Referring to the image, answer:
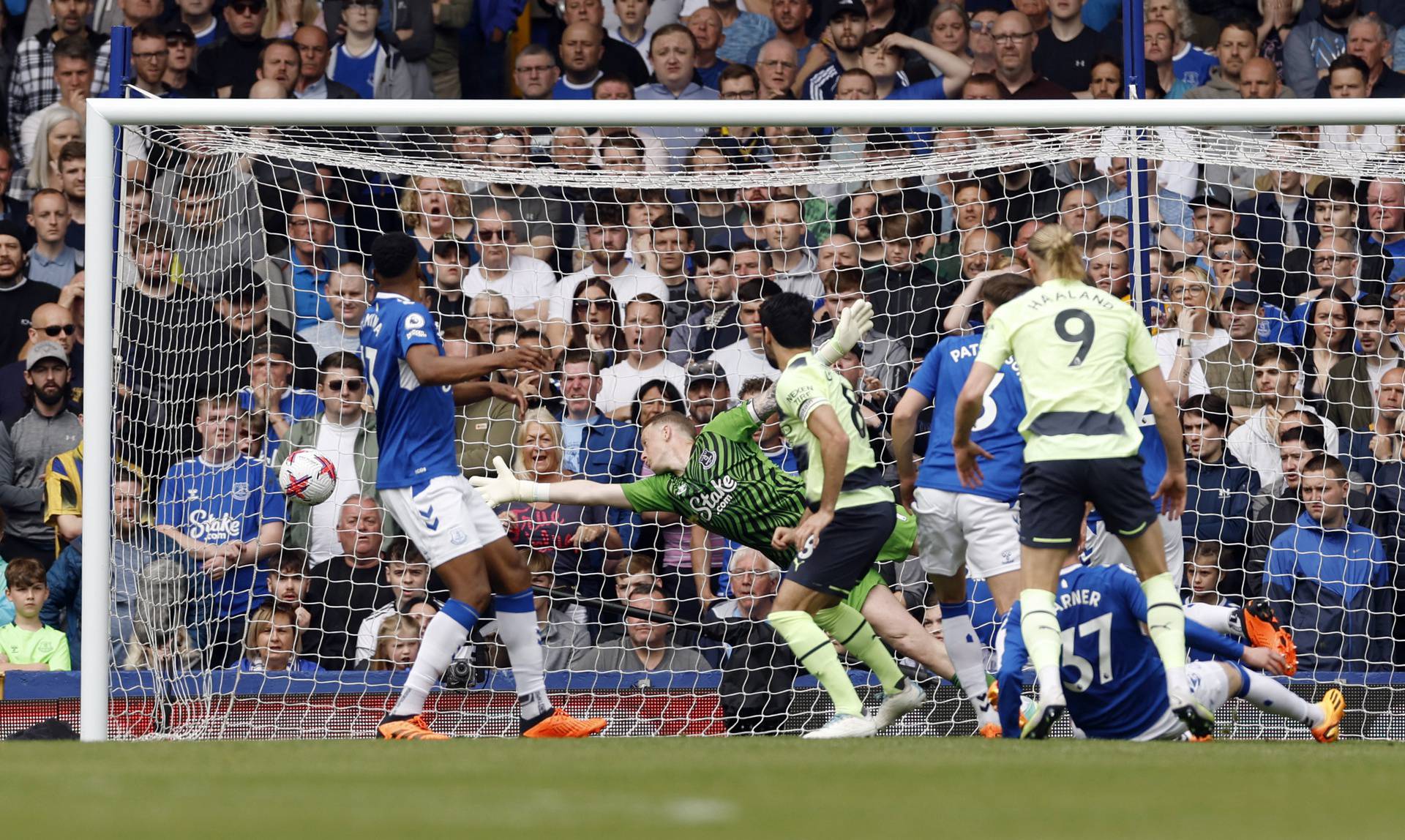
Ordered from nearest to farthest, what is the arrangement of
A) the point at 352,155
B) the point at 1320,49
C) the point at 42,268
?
the point at 352,155
the point at 42,268
the point at 1320,49

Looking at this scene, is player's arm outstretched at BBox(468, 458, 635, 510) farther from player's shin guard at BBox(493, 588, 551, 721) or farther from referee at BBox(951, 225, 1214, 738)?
referee at BBox(951, 225, 1214, 738)

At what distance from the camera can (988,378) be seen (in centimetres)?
Answer: 607

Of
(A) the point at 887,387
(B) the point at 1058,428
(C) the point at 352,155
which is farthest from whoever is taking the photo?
(A) the point at 887,387

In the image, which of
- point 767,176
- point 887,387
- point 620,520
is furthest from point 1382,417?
point 620,520

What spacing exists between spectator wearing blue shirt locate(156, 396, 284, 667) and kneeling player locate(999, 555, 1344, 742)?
388 centimetres

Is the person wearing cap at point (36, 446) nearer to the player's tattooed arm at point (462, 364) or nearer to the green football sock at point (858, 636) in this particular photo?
the player's tattooed arm at point (462, 364)

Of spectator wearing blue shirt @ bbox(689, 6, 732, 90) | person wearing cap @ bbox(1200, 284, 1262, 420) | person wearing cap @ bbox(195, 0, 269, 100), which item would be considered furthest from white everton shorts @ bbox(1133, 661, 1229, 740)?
person wearing cap @ bbox(195, 0, 269, 100)

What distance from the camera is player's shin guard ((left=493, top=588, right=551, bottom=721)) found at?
715cm

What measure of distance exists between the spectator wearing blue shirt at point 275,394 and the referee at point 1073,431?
399 centimetres

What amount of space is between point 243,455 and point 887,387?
327cm

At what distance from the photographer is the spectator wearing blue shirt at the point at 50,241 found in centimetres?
1015

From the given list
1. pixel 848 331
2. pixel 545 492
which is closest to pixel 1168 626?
pixel 848 331

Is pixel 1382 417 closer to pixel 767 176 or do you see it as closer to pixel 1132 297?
pixel 1132 297

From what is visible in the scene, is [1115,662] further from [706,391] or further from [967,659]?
[706,391]
